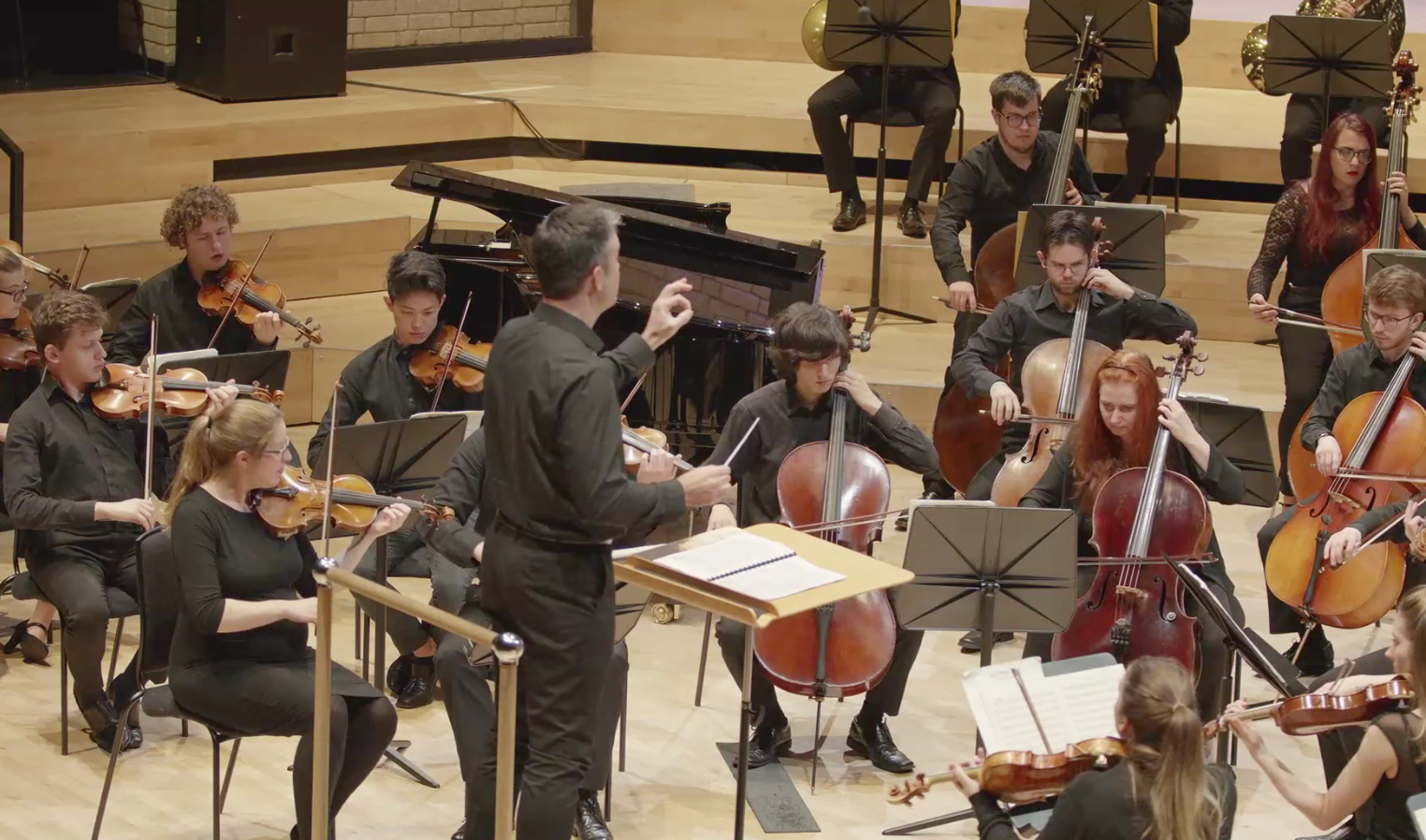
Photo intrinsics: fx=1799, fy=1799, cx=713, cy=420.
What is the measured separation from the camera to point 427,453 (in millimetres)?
4535

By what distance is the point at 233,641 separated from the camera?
3.87m

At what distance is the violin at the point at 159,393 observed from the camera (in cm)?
475

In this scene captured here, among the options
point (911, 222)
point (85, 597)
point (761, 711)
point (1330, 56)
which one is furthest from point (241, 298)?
point (1330, 56)

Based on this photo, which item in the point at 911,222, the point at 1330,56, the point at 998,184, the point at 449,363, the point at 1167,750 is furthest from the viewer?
the point at 911,222

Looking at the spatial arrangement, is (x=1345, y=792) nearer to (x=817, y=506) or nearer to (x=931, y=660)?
(x=817, y=506)

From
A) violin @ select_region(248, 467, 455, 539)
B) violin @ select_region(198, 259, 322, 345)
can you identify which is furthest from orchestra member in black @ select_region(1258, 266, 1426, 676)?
violin @ select_region(198, 259, 322, 345)

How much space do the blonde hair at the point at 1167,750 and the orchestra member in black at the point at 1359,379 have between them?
184 centimetres

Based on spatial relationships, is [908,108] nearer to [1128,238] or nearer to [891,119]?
[891,119]

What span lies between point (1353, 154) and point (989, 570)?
247 centimetres

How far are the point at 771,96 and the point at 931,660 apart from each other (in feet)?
14.1

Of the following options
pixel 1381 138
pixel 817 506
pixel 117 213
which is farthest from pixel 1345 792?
pixel 117 213

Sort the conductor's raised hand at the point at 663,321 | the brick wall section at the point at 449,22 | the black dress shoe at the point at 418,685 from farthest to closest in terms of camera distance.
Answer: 1. the brick wall section at the point at 449,22
2. the black dress shoe at the point at 418,685
3. the conductor's raised hand at the point at 663,321

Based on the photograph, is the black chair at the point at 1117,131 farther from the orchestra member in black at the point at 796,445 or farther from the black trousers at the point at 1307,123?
the orchestra member in black at the point at 796,445

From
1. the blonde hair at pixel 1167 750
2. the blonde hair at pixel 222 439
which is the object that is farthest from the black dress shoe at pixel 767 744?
the blonde hair at pixel 1167 750
